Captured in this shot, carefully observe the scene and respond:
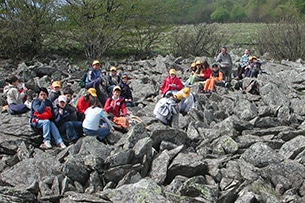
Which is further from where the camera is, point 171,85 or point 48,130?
point 171,85

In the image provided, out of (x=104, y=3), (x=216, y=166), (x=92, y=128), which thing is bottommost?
(x=216, y=166)

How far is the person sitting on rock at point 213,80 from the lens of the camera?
1393cm

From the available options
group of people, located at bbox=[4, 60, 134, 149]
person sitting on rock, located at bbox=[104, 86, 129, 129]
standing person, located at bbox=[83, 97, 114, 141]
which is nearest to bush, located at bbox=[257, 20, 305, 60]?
person sitting on rock, located at bbox=[104, 86, 129, 129]

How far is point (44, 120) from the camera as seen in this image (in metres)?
9.12

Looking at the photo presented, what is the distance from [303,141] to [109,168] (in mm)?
4592

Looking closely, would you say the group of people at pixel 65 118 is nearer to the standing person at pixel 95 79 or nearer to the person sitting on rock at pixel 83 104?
the person sitting on rock at pixel 83 104

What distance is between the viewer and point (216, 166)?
26.0 ft

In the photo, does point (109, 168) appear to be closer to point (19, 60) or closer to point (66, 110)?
point (66, 110)

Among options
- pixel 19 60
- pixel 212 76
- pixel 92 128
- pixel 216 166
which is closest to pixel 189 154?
pixel 216 166

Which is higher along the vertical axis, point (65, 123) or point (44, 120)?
point (44, 120)

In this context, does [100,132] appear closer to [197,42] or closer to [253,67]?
[253,67]

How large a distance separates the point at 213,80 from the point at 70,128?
650 cm

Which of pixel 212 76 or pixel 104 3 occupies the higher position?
pixel 104 3

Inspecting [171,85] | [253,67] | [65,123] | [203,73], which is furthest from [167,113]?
[253,67]
